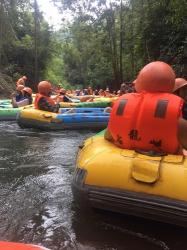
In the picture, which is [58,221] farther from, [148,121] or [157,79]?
[157,79]

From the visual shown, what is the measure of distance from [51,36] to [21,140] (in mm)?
22249

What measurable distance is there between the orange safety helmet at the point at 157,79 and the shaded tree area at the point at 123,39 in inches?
269

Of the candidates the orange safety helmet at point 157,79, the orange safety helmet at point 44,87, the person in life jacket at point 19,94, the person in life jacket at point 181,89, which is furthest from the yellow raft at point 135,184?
the person in life jacket at point 19,94

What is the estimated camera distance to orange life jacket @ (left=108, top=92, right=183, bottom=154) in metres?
3.52

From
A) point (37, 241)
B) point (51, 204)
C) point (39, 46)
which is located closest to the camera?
point (37, 241)

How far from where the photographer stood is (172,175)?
3229 mm

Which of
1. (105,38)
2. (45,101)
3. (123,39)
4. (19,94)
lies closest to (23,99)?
(19,94)

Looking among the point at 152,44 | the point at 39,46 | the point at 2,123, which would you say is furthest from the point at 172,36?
the point at 39,46

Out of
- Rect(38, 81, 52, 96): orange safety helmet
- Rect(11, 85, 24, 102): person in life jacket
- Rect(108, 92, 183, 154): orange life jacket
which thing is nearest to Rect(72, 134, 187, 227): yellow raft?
Rect(108, 92, 183, 154): orange life jacket

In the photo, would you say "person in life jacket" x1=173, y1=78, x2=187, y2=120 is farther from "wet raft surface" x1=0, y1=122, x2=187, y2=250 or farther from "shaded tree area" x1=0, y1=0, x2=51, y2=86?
"shaded tree area" x1=0, y1=0, x2=51, y2=86

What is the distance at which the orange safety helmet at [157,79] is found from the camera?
12.3ft

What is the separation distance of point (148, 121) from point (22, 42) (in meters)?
24.6

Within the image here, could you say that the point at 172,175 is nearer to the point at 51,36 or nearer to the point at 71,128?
the point at 71,128

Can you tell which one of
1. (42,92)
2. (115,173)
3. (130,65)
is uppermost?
(115,173)
